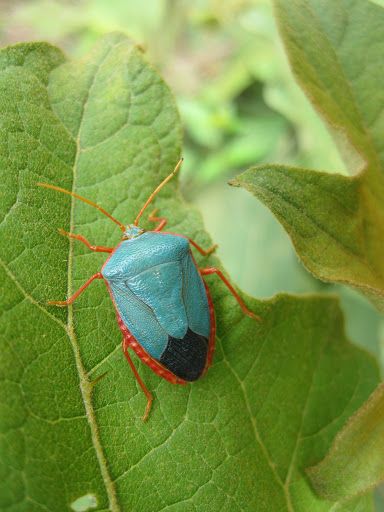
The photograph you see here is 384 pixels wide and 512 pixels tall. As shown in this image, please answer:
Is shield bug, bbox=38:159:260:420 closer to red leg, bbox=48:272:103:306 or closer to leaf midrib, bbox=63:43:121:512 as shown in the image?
red leg, bbox=48:272:103:306

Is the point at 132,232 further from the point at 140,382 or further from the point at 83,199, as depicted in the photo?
the point at 140,382

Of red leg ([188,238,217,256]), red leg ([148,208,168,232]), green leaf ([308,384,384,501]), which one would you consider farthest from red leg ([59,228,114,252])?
green leaf ([308,384,384,501])

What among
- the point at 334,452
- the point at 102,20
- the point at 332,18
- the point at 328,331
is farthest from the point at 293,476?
the point at 102,20

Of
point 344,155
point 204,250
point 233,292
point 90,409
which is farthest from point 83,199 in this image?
point 344,155

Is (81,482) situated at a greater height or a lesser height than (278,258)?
greater

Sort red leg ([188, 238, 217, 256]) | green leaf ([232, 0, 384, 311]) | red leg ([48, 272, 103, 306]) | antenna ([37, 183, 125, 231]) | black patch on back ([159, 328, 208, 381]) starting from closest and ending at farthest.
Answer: green leaf ([232, 0, 384, 311]), red leg ([48, 272, 103, 306]), antenna ([37, 183, 125, 231]), black patch on back ([159, 328, 208, 381]), red leg ([188, 238, 217, 256])

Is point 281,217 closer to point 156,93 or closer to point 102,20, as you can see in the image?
point 156,93

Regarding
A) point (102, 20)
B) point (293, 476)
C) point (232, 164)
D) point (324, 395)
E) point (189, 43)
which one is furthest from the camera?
point (189, 43)
